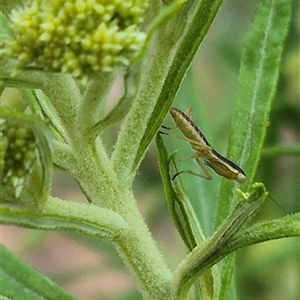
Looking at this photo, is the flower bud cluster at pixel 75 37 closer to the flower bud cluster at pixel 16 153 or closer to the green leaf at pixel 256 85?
the flower bud cluster at pixel 16 153

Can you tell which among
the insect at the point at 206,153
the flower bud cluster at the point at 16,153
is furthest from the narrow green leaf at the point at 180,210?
the flower bud cluster at the point at 16,153

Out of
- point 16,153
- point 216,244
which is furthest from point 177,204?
point 16,153

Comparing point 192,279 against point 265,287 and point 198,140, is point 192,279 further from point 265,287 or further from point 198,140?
point 265,287

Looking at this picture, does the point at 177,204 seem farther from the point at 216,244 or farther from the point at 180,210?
the point at 216,244

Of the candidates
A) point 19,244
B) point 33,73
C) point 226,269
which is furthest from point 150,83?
point 19,244

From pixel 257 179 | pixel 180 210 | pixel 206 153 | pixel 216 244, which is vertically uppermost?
pixel 257 179
